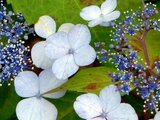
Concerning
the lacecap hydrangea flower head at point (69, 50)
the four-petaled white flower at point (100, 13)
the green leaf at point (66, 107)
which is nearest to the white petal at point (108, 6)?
the four-petaled white flower at point (100, 13)

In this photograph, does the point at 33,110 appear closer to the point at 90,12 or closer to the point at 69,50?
the point at 69,50

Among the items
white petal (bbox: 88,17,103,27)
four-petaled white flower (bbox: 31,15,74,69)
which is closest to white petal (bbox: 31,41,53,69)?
four-petaled white flower (bbox: 31,15,74,69)

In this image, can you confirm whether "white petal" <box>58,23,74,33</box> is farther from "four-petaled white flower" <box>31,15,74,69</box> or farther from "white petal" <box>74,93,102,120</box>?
"white petal" <box>74,93,102,120</box>

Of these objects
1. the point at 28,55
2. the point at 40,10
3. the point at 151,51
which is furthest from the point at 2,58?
the point at 151,51

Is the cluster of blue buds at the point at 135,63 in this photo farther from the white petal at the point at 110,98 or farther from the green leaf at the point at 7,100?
the green leaf at the point at 7,100

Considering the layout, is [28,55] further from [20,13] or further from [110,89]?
[110,89]

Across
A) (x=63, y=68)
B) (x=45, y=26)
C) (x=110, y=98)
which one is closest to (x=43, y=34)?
(x=45, y=26)
